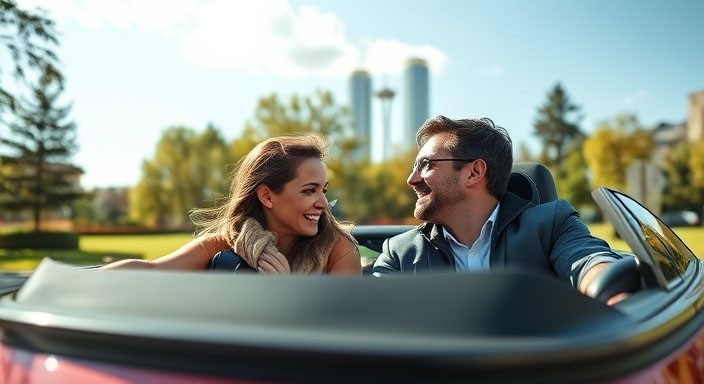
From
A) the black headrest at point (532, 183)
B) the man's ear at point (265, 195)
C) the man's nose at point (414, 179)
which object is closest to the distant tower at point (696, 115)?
the black headrest at point (532, 183)

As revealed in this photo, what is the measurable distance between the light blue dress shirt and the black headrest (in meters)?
0.31

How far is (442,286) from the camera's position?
3.82 feet

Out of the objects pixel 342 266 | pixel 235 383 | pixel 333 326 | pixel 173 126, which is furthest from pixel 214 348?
pixel 173 126

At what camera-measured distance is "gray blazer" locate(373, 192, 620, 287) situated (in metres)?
2.57

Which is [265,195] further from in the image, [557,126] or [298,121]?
[557,126]

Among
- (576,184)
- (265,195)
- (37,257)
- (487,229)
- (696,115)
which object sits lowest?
(37,257)

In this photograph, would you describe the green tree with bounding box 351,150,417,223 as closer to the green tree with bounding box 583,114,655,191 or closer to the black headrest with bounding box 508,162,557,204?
the green tree with bounding box 583,114,655,191

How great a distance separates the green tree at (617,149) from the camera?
45.4 m

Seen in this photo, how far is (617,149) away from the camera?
4572cm

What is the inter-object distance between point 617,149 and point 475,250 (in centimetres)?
4606

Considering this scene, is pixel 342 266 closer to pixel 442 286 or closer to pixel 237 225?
pixel 237 225

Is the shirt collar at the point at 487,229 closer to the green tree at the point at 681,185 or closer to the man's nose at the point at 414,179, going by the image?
the man's nose at the point at 414,179

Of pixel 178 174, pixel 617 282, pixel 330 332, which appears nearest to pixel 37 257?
pixel 617 282

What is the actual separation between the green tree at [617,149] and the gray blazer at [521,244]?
4511 centimetres
